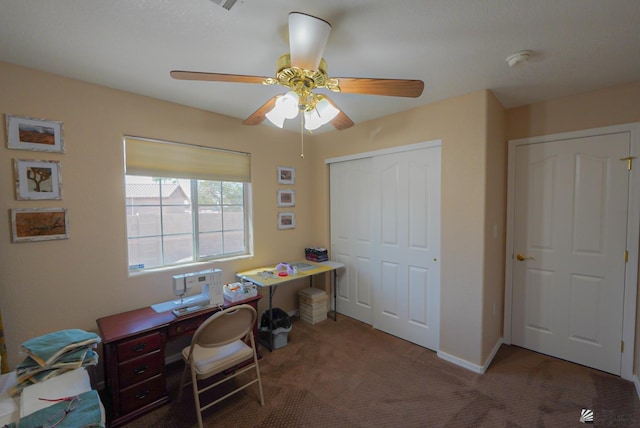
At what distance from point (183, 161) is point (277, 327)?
77.2 inches

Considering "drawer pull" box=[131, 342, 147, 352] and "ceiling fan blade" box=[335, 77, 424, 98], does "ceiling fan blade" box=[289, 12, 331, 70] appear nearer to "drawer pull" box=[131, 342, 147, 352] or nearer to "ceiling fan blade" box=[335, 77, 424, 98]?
"ceiling fan blade" box=[335, 77, 424, 98]

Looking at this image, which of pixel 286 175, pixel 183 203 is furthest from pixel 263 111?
pixel 286 175

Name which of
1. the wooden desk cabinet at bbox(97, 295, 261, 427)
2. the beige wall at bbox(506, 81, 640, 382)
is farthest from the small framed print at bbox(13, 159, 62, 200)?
the beige wall at bbox(506, 81, 640, 382)

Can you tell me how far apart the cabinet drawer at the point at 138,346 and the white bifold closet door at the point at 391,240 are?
2.21 metres

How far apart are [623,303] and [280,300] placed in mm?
3316

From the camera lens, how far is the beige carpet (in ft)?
5.91

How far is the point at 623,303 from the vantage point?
2.19m

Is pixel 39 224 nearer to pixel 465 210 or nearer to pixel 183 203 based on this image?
pixel 183 203

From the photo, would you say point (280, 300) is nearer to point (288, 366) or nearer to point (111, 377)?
point (288, 366)

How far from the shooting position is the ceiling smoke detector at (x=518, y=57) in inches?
65.1

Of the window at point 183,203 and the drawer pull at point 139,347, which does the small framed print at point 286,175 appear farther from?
the drawer pull at point 139,347

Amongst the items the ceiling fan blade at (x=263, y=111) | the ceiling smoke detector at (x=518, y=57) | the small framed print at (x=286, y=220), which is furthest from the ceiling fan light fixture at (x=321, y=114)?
the small framed print at (x=286, y=220)

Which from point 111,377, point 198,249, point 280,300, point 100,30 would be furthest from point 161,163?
point 280,300

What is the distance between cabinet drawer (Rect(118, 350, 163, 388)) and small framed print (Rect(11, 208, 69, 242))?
1.07 metres
